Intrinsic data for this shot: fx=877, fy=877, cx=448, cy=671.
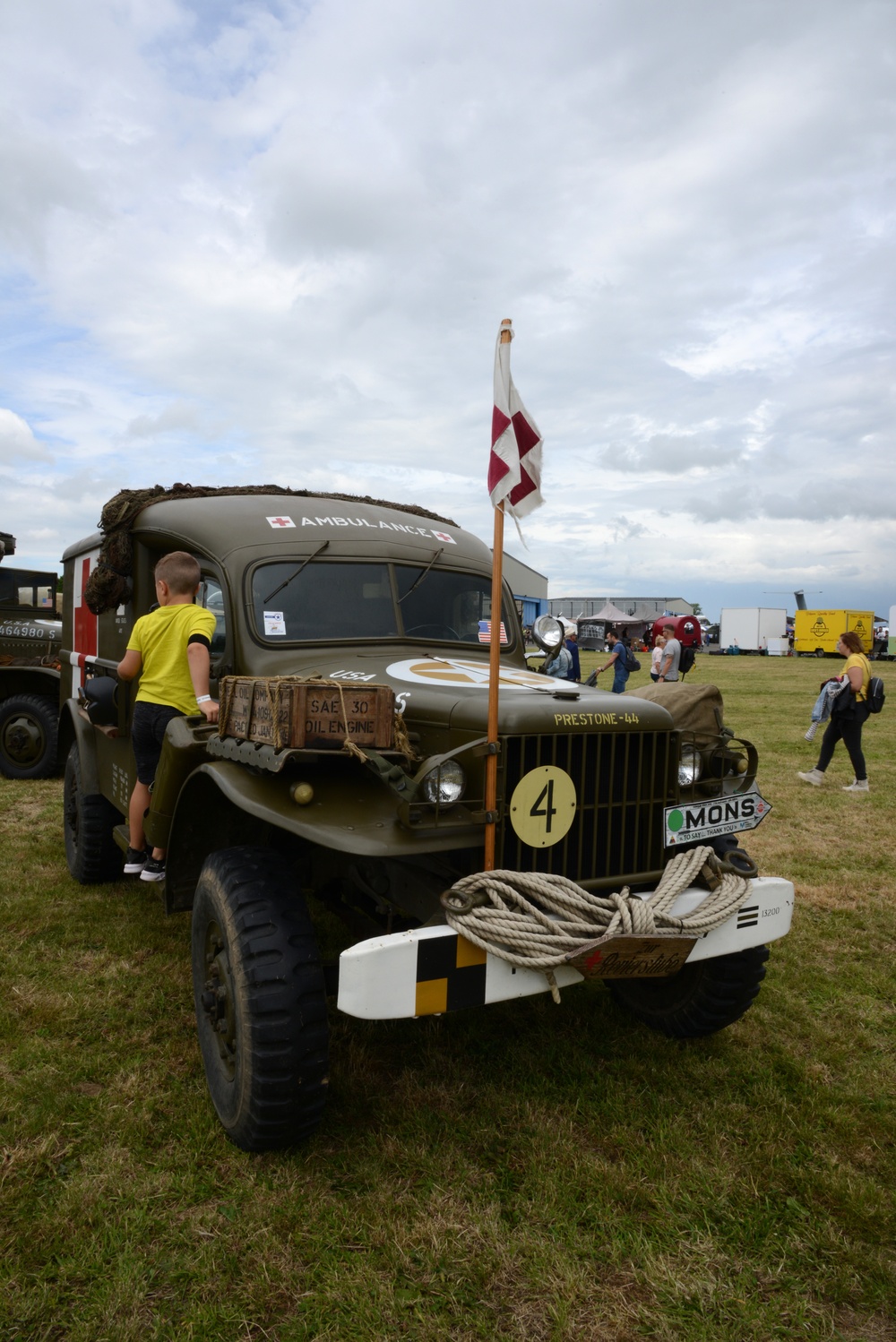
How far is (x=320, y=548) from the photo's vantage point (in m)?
3.89

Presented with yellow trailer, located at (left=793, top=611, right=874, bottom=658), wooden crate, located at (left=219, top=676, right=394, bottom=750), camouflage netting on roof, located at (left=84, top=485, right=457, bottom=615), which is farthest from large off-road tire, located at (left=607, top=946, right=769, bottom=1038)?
yellow trailer, located at (left=793, top=611, right=874, bottom=658)

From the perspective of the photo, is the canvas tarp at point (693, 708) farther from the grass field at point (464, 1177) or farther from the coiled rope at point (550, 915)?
the grass field at point (464, 1177)

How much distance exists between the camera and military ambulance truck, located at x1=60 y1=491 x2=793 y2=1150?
2547 millimetres

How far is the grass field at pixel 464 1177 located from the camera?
220 cm

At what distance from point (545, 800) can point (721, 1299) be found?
1.37 meters

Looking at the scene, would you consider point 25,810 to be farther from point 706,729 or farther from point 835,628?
point 835,628

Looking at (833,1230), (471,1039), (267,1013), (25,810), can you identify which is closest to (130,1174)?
(267,1013)

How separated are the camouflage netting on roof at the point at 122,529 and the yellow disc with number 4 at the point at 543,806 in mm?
2379

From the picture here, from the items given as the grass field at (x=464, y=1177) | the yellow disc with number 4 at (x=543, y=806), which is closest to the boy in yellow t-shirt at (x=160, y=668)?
the grass field at (x=464, y=1177)

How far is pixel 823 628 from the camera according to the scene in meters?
46.5

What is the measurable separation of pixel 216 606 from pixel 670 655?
7.90 metres

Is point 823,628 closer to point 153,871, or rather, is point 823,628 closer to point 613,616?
point 613,616

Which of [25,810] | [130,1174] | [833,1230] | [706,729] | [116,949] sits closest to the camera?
[833,1230]

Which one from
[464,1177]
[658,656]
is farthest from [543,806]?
[658,656]
